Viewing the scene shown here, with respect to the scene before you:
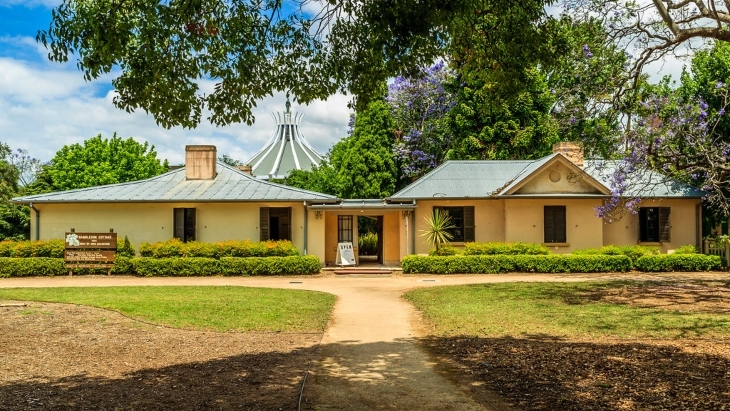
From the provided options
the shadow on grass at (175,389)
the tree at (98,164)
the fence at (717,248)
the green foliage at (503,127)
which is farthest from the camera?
the tree at (98,164)

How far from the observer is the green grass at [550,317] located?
33.8ft

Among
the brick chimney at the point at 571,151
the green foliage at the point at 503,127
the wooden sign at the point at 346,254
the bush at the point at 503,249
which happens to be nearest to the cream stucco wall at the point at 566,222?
the bush at the point at 503,249

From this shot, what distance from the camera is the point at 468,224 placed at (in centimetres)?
2550

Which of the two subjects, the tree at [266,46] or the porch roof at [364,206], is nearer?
the tree at [266,46]

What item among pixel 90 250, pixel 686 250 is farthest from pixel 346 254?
pixel 686 250

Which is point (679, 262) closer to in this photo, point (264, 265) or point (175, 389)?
point (264, 265)

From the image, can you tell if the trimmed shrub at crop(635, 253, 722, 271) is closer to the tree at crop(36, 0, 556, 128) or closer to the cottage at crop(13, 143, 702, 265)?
the cottage at crop(13, 143, 702, 265)

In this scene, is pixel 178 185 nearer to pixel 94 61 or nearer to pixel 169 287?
pixel 169 287

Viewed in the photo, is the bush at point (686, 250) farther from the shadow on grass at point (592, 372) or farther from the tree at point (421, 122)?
the shadow on grass at point (592, 372)

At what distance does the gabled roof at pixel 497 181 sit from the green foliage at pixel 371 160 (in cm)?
801

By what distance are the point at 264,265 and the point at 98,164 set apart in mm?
23526

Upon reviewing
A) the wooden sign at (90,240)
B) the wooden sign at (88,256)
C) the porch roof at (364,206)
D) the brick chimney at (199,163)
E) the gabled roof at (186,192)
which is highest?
the brick chimney at (199,163)

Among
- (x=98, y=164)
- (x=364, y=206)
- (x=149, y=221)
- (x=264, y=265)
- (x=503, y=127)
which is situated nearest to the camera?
(x=264, y=265)

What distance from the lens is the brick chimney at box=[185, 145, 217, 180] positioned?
88.5 ft
